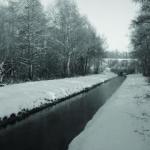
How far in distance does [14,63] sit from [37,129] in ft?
61.7

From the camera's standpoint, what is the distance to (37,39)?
2912cm

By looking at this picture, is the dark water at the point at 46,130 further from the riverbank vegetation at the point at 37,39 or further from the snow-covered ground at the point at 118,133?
the riverbank vegetation at the point at 37,39

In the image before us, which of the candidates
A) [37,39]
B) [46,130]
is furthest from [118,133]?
[37,39]

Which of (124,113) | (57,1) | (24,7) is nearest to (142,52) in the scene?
(57,1)

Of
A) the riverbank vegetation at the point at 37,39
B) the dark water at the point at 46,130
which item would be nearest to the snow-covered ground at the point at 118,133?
the dark water at the point at 46,130

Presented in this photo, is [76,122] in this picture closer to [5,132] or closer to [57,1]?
[5,132]

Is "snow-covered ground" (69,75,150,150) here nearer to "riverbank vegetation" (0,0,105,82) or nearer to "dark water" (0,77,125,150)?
"dark water" (0,77,125,150)

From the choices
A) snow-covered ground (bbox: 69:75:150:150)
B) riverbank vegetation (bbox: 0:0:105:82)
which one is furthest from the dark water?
riverbank vegetation (bbox: 0:0:105:82)

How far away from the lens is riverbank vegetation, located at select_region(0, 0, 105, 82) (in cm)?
2808

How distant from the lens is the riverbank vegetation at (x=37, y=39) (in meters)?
28.1

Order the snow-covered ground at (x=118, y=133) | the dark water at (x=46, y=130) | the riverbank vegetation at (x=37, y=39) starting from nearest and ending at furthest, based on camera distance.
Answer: the snow-covered ground at (x=118, y=133) → the dark water at (x=46, y=130) → the riverbank vegetation at (x=37, y=39)

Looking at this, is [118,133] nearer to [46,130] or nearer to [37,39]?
[46,130]

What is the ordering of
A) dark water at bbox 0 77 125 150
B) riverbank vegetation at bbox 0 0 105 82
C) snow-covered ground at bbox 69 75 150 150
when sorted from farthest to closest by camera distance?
riverbank vegetation at bbox 0 0 105 82
dark water at bbox 0 77 125 150
snow-covered ground at bbox 69 75 150 150

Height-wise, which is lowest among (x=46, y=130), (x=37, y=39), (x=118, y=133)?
(x=46, y=130)
